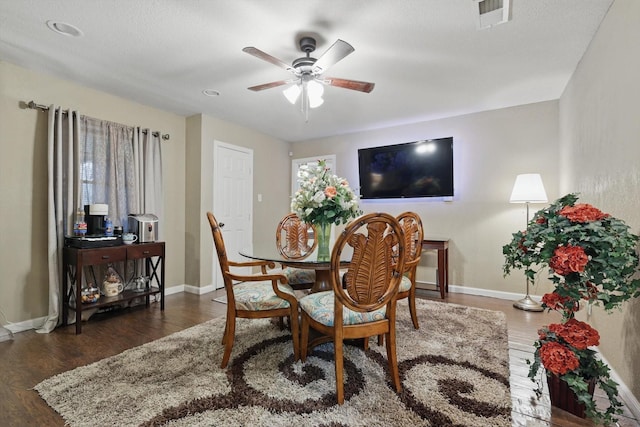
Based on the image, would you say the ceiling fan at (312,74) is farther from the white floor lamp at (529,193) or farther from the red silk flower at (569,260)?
the white floor lamp at (529,193)

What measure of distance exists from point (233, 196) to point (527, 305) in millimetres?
3960

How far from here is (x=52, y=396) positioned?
5.65 feet

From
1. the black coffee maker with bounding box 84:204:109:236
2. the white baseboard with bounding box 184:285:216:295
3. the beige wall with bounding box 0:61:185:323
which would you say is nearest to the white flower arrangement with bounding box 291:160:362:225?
the black coffee maker with bounding box 84:204:109:236

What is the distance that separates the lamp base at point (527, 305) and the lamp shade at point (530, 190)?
1097mm

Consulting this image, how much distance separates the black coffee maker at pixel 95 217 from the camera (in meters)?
3.06

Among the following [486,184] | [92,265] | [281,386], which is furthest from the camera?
[486,184]

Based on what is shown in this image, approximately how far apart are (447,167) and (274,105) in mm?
2405

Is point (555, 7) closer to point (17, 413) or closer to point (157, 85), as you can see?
point (157, 85)

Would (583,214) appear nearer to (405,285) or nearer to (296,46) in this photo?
(405,285)

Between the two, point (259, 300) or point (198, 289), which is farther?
point (198, 289)

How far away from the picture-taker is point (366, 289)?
1664 millimetres

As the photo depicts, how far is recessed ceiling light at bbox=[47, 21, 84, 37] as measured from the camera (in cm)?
213

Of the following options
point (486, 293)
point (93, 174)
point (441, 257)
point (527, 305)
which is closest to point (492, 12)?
point (441, 257)

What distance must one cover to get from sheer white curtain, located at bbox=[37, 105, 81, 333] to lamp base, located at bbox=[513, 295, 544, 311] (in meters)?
4.66
